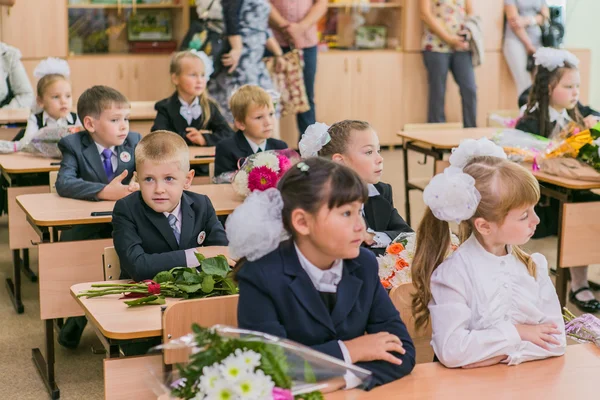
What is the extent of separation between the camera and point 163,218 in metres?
3.08

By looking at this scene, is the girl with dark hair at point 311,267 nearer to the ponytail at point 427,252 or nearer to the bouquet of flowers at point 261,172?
the ponytail at point 427,252

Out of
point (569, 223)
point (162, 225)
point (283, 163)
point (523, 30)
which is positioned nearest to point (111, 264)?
point (162, 225)

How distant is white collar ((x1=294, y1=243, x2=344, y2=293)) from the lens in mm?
2027

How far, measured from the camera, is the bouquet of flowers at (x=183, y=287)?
259 cm

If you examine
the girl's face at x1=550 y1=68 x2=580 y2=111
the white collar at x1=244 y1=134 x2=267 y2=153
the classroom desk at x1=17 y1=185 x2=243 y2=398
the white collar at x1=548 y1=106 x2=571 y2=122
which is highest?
the girl's face at x1=550 y1=68 x2=580 y2=111

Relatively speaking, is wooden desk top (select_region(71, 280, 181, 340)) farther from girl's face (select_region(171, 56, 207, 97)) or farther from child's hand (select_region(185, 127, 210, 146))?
girl's face (select_region(171, 56, 207, 97))

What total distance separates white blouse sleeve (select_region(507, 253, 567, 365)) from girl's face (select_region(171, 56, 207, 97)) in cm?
333

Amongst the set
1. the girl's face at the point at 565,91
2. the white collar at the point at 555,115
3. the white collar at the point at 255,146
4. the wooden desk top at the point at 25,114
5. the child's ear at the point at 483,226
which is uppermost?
the girl's face at the point at 565,91

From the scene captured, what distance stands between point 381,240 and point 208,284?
771mm

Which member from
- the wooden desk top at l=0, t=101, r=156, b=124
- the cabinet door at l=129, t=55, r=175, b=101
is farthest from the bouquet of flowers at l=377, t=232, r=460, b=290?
the cabinet door at l=129, t=55, r=175, b=101

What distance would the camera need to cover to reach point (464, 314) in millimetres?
2166

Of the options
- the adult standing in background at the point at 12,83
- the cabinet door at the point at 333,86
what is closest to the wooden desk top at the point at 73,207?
the adult standing in background at the point at 12,83

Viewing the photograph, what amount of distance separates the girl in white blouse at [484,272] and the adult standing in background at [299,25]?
18.5 feet

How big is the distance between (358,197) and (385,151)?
A: 23.2ft
